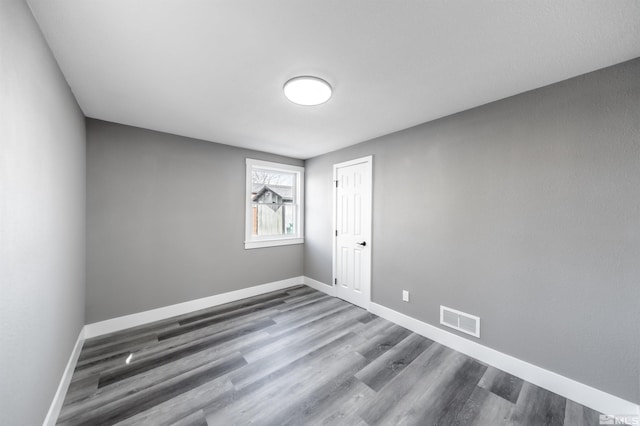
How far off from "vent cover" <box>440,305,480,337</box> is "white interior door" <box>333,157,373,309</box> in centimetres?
103

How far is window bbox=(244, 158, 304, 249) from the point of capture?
3887 millimetres

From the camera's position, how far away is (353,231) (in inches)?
142

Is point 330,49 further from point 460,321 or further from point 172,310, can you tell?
point 172,310

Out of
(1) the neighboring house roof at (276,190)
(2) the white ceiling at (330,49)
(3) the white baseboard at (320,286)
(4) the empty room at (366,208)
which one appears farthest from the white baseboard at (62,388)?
(3) the white baseboard at (320,286)

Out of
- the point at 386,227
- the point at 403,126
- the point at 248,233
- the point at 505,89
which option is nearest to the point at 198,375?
the point at 248,233

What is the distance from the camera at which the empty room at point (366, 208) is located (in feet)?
4.21

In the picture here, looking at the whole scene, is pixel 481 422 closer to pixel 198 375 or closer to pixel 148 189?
pixel 198 375

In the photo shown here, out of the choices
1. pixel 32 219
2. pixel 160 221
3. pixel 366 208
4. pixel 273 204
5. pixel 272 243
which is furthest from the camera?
pixel 273 204

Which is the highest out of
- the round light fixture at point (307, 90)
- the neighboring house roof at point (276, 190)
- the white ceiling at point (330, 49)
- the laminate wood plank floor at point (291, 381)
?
the white ceiling at point (330, 49)

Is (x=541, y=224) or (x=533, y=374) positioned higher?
(x=541, y=224)

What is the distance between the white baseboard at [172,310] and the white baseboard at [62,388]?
0.87ft

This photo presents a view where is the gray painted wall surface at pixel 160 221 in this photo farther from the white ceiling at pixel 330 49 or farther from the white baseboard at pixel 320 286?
the white baseboard at pixel 320 286

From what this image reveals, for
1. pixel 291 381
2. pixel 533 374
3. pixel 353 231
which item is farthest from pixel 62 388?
pixel 533 374

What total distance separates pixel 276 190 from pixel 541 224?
142 inches
